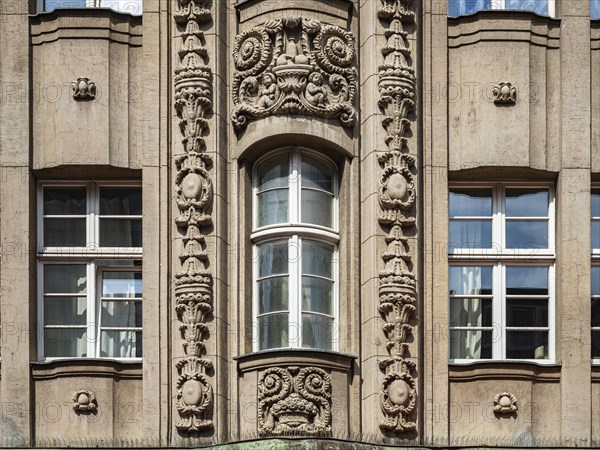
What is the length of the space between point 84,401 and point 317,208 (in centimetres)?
386

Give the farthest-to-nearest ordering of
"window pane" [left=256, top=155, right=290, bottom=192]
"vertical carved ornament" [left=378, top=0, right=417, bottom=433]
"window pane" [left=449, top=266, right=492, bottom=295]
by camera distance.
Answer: "window pane" [left=449, top=266, right=492, bottom=295] < "window pane" [left=256, top=155, right=290, bottom=192] < "vertical carved ornament" [left=378, top=0, right=417, bottom=433]

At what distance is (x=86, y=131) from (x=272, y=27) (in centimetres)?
278

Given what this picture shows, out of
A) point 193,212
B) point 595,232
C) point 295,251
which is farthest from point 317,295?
point 595,232

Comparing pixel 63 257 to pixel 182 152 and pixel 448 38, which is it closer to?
pixel 182 152

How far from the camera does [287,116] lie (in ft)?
80.0

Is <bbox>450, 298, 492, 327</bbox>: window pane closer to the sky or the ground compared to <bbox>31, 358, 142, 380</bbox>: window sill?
closer to the sky

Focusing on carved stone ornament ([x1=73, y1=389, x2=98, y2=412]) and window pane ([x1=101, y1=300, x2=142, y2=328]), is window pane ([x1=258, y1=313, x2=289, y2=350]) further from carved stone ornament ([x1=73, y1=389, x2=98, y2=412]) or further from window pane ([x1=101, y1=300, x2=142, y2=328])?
carved stone ornament ([x1=73, y1=389, x2=98, y2=412])

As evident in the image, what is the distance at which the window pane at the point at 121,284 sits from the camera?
25.0 metres

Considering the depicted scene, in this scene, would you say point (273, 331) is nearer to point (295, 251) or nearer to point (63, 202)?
point (295, 251)

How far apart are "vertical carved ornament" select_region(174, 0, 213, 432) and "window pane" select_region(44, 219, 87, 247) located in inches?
62.6

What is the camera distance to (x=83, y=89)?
24875mm

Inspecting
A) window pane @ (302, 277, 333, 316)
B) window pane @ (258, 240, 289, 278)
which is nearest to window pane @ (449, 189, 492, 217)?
window pane @ (302, 277, 333, 316)

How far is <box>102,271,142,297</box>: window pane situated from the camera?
25.0 metres

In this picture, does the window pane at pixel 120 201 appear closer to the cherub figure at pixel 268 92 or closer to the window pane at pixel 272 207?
the window pane at pixel 272 207
